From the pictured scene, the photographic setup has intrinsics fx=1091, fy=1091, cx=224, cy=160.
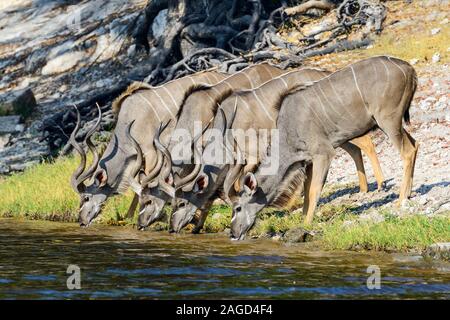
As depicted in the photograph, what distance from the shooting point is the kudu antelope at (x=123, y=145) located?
14062 millimetres

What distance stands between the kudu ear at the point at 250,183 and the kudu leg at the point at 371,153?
187 centimetres

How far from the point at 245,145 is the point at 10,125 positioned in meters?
8.25

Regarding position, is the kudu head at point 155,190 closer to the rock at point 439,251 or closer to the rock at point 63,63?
the rock at point 439,251

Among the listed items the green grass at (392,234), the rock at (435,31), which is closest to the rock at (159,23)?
the rock at (435,31)

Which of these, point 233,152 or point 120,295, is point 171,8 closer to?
point 233,152

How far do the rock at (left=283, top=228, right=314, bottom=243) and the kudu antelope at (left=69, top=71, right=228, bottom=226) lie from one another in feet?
8.66

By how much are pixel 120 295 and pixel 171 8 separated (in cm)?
1336

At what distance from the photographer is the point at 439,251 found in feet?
34.6

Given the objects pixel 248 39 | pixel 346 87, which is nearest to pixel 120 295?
pixel 346 87

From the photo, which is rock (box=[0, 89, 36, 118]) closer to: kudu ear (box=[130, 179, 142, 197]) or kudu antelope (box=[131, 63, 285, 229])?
kudu antelope (box=[131, 63, 285, 229])

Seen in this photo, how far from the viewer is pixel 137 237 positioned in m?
13.0

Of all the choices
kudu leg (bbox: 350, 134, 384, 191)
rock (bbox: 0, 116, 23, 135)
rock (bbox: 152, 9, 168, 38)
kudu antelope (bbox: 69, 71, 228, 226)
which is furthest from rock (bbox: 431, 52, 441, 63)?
Answer: rock (bbox: 0, 116, 23, 135)

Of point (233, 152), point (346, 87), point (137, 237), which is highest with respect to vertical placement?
point (346, 87)

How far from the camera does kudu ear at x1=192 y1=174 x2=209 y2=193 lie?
42.5ft
